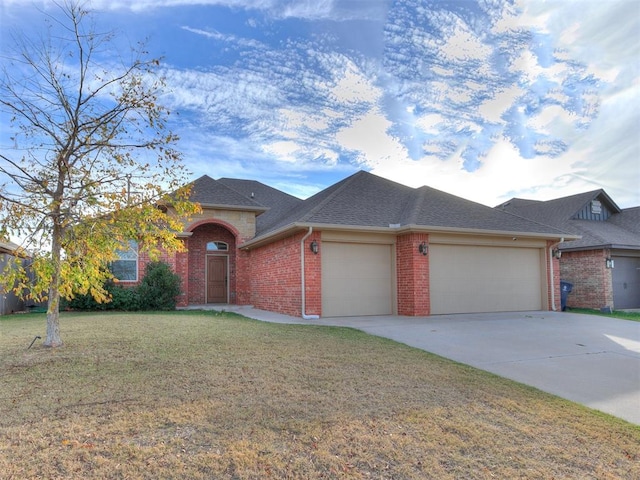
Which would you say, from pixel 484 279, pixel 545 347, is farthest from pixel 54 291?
pixel 484 279

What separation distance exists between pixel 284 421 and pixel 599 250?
1682 cm

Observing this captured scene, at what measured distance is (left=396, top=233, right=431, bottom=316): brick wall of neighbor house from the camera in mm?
11688

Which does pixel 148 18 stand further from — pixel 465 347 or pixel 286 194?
pixel 286 194

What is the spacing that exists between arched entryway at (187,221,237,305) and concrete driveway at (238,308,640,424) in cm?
686

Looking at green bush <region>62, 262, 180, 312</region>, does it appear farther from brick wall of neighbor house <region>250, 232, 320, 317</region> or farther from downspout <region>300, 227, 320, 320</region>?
downspout <region>300, 227, 320, 320</region>

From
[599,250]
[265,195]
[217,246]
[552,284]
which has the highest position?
[265,195]

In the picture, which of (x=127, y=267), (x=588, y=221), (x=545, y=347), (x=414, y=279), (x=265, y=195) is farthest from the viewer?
(x=265, y=195)

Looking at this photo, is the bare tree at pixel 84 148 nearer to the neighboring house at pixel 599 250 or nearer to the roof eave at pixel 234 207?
the roof eave at pixel 234 207

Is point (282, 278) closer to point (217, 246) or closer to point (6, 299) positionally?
point (217, 246)

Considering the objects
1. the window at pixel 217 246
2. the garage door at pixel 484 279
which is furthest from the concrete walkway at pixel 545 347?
the window at pixel 217 246

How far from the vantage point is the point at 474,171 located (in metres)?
14.9

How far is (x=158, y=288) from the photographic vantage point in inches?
562

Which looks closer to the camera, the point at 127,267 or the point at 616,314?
the point at 616,314

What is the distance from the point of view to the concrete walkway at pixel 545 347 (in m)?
5.02
